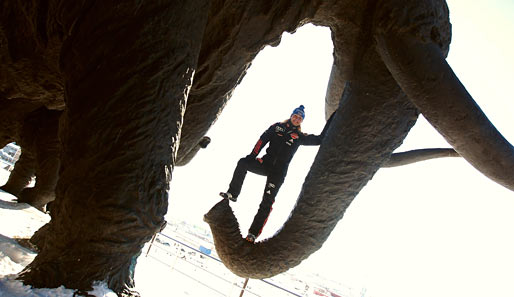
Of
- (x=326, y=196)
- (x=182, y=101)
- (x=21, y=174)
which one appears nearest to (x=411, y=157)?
(x=326, y=196)

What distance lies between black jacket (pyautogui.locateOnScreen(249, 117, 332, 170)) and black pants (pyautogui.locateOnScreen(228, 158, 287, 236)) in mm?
41

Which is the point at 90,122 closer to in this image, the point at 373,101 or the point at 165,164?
the point at 165,164

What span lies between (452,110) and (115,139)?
1.21m

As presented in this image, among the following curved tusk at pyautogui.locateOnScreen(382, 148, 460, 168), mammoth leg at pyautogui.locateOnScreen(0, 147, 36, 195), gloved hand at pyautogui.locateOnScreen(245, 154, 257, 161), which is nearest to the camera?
curved tusk at pyautogui.locateOnScreen(382, 148, 460, 168)

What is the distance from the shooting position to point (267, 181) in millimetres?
2295

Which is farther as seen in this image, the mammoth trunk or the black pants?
the black pants

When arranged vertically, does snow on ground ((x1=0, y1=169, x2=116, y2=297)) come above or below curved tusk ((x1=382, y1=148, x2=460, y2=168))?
below

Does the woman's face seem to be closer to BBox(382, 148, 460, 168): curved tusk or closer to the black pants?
the black pants

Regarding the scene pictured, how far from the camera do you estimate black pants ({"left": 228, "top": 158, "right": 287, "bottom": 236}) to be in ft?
6.75

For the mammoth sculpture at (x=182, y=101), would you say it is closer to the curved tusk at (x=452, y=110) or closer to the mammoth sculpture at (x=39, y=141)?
the curved tusk at (x=452, y=110)

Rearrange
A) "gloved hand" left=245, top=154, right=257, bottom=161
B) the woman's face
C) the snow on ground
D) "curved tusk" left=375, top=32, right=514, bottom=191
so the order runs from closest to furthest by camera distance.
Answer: the snow on ground, "curved tusk" left=375, top=32, right=514, bottom=191, "gloved hand" left=245, top=154, right=257, bottom=161, the woman's face

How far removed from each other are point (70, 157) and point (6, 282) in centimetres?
33

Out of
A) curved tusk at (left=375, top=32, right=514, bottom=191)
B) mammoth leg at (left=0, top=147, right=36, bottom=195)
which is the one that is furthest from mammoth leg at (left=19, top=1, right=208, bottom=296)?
mammoth leg at (left=0, top=147, right=36, bottom=195)

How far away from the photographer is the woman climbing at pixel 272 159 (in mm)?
2105
